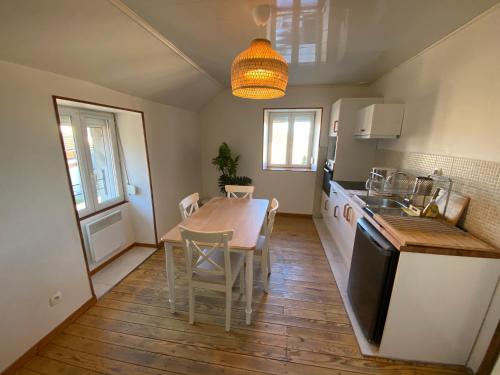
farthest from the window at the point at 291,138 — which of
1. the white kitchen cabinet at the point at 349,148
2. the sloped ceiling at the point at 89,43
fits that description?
the sloped ceiling at the point at 89,43

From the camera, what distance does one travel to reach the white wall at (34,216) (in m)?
1.38

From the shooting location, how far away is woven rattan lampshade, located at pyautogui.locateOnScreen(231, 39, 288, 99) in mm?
1334

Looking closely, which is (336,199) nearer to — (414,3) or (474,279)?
(474,279)

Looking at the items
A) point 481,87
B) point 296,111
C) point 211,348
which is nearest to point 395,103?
point 481,87

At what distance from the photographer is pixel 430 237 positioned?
4.56ft

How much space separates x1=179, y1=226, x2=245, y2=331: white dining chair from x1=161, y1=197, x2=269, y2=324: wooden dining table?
0.36 feet

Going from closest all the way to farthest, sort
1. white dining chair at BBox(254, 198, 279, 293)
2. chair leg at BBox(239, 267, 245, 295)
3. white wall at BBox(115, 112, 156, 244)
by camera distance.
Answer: white dining chair at BBox(254, 198, 279, 293) → chair leg at BBox(239, 267, 245, 295) → white wall at BBox(115, 112, 156, 244)

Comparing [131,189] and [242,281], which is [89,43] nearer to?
[131,189]

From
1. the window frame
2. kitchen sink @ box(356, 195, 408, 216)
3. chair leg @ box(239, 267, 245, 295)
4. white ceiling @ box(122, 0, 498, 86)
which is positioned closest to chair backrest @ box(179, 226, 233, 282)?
chair leg @ box(239, 267, 245, 295)

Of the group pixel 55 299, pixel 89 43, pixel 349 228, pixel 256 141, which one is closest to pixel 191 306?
pixel 55 299

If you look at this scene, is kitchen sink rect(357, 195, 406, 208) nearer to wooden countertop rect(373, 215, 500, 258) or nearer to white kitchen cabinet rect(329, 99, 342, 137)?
wooden countertop rect(373, 215, 500, 258)

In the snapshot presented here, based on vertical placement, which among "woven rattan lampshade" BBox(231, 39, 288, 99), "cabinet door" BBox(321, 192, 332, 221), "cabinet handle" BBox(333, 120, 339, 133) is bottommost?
"cabinet door" BBox(321, 192, 332, 221)

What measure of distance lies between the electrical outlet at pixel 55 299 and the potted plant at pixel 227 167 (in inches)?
111

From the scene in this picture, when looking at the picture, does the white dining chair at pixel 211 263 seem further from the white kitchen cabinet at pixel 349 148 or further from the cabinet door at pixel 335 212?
the white kitchen cabinet at pixel 349 148
